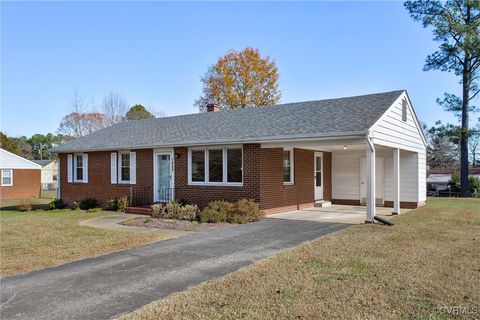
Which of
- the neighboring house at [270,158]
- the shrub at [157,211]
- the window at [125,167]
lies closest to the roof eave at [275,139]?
the neighboring house at [270,158]

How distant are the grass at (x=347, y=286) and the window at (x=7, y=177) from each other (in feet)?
101

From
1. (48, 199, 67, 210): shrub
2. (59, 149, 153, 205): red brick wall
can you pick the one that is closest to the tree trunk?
(59, 149, 153, 205): red brick wall

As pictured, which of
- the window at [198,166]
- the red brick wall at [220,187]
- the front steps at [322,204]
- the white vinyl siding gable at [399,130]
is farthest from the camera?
the front steps at [322,204]

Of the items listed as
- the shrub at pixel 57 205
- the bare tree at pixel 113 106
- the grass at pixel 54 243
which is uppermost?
the bare tree at pixel 113 106

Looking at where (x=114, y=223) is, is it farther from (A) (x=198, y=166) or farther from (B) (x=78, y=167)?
(B) (x=78, y=167)

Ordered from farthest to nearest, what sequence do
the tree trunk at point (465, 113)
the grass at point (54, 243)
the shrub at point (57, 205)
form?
the tree trunk at point (465, 113), the shrub at point (57, 205), the grass at point (54, 243)

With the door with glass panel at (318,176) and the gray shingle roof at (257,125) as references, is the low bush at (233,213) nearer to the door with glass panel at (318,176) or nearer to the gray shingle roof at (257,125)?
the gray shingle roof at (257,125)

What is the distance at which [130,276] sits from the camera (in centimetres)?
615

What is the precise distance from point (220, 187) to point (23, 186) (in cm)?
2509

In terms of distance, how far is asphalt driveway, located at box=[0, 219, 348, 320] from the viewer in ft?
15.6

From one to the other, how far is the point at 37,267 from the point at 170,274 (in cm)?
260

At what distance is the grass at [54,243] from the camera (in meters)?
7.29

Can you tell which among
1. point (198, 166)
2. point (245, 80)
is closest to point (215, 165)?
point (198, 166)

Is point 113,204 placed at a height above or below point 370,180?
below
